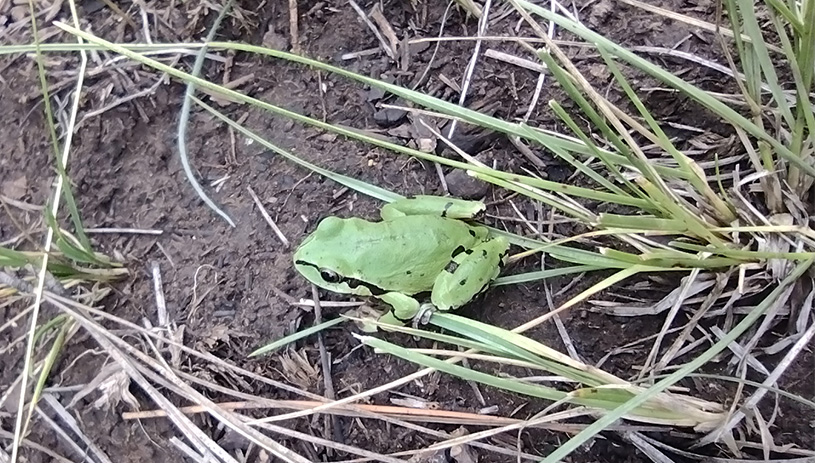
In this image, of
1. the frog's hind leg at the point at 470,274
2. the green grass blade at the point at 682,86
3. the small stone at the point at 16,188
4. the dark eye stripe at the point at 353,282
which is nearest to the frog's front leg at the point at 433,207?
the frog's hind leg at the point at 470,274

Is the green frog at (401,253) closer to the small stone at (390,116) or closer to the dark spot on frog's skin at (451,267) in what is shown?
the dark spot on frog's skin at (451,267)

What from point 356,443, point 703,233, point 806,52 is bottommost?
point 356,443

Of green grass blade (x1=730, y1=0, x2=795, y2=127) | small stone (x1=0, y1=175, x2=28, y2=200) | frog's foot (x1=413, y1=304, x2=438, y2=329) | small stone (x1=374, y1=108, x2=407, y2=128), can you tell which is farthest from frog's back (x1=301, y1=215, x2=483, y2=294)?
small stone (x1=0, y1=175, x2=28, y2=200)

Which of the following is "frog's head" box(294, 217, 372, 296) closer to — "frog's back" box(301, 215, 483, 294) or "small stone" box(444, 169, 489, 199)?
"frog's back" box(301, 215, 483, 294)

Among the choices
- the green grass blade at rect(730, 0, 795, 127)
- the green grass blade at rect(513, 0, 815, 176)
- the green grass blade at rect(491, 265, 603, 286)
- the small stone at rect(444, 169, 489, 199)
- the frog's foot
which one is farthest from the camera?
the small stone at rect(444, 169, 489, 199)

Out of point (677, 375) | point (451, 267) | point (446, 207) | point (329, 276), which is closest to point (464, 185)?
point (446, 207)

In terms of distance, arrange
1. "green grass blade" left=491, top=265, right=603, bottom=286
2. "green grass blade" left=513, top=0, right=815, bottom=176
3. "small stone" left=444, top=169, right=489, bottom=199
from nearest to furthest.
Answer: "green grass blade" left=513, top=0, right=815, bottom=176
"green grass blade" left=491, top=265, right=603, bottom=286
"small stone" left=444, top=169, right=489, bottom=199

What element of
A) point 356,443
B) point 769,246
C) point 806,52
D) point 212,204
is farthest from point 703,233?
point 212,204

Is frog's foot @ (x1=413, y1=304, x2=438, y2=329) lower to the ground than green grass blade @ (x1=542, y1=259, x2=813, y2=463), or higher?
lower

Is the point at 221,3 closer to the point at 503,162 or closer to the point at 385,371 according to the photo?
the point at 503,162
